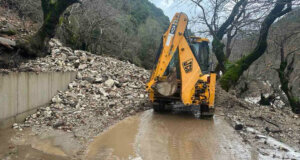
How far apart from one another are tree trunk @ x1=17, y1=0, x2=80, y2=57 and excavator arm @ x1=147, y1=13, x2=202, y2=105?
3.47 m

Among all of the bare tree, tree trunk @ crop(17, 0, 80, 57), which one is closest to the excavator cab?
tree trunk @ crop(17, 0, 80, 57)

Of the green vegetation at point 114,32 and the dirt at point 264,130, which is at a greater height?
the green vegetation at point 114,32

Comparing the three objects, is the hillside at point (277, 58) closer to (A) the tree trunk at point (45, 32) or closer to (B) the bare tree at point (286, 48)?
(B) the bare tree at point (286, 48)

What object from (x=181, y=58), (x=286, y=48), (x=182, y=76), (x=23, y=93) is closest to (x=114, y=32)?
(x=286, y=48)

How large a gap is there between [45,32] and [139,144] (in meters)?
5.55

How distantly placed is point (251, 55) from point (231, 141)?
615 centimetres

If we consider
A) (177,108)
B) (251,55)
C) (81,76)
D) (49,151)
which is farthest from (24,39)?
(251,55)

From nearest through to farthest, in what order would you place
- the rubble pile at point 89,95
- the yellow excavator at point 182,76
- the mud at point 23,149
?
1. the mud at point 23,149
2. the rubble pile at point 89,95
3. the yellow excavator at point 182,76

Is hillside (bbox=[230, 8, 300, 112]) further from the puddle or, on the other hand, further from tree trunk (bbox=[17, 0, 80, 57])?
tree trunk (bbox=[17, 0, 80, 57])

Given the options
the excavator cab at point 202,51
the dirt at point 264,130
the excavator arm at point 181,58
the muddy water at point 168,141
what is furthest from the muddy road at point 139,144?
the excavator cab at point 202,51

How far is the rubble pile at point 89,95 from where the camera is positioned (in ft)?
18.3

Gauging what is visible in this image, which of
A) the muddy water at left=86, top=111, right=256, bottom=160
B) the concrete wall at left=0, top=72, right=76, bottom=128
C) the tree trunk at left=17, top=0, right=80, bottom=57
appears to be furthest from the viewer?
the tree trunk at left=17, top=0, right=80, bottom=57

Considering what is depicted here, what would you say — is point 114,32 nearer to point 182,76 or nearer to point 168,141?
point 182,76

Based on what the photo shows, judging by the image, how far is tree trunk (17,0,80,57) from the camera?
741 centimetres
